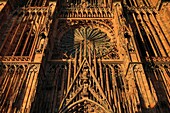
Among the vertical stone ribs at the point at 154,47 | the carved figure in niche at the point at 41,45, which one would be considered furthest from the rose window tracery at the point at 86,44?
the vertical stone ribs at the point at 154,47

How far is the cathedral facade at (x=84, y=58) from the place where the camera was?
1234cm

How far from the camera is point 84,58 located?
1524cm

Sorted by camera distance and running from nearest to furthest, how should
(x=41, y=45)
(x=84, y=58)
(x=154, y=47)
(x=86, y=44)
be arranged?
(x=41, y=45)
(x=84, y=58)
(x=86, y=44)
(x=154, y=47)

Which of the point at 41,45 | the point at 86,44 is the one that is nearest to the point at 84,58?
the point at 86,44

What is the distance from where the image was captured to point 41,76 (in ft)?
44.6

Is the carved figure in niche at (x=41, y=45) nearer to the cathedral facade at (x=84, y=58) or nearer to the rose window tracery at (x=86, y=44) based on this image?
the cathedral facade at (x=84, y=58)

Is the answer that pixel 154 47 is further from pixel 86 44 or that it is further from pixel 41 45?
pixel 41 45

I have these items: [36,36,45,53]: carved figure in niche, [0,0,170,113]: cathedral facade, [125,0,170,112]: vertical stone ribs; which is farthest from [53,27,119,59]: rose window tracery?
[125,0,170,112]: vertical stone ribs

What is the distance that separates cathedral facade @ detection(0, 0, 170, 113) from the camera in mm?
12336

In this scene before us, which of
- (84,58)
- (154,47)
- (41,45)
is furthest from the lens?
(154,47)

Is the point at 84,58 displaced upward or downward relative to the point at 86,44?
downward

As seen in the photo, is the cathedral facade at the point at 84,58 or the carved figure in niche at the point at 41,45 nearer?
the cathedral facade at the point at 84,58

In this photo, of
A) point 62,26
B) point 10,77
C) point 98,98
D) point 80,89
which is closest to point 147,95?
point 98,98

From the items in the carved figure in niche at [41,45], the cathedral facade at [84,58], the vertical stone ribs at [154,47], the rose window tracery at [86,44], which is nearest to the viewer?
the cathedral facade at [84,58]
